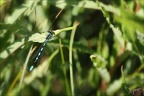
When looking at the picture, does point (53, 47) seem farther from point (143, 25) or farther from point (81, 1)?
point (143, 25)

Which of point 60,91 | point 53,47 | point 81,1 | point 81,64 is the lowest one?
point 60,91

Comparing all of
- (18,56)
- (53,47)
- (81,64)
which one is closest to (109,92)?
(81,64)

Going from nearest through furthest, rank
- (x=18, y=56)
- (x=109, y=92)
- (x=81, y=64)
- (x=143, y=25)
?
(x=143, y=25), (x=18, y=56), (x=109, y=92), (x=81, y=64)

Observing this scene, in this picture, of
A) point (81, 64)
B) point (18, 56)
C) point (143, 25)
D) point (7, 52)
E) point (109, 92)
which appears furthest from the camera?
point (81, 64)

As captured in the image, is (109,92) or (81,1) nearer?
(81,1)

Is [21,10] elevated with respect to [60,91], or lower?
elevated

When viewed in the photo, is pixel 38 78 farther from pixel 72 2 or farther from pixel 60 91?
pixel 72 2

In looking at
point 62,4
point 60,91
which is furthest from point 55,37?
point 60,91
